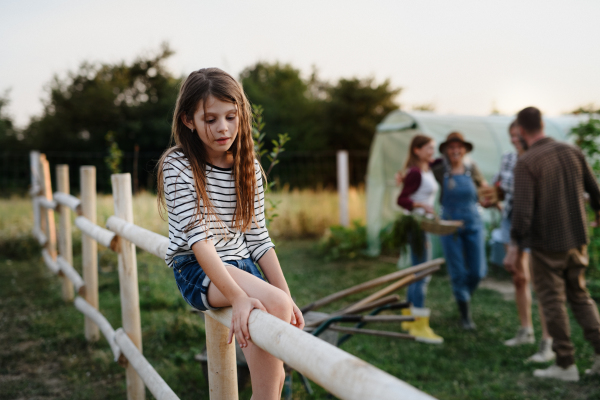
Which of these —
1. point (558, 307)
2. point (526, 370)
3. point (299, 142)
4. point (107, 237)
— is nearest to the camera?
point (107, 237)

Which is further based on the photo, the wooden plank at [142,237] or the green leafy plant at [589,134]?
the green leafy plant at [589,134]

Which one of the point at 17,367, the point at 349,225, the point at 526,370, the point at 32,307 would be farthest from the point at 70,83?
the point at 526,370

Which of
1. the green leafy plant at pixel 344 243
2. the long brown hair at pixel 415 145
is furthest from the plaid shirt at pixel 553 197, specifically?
the green leafy plant at pixel 344 243

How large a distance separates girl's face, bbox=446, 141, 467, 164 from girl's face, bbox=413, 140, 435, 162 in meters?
0.17

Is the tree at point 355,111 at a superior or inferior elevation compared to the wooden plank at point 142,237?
superior

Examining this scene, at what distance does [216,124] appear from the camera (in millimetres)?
1771

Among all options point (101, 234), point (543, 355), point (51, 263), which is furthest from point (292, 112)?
point (101, 234)

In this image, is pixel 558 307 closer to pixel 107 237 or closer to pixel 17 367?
pixel 107 237

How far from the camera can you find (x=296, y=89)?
1048 inches

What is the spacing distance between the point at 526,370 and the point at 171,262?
11.0 feet

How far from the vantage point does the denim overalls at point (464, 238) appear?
5.02 m

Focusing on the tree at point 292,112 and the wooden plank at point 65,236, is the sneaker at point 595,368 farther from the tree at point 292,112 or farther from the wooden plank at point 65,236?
the tree at point 292,112

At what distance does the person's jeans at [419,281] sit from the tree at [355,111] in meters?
18.0

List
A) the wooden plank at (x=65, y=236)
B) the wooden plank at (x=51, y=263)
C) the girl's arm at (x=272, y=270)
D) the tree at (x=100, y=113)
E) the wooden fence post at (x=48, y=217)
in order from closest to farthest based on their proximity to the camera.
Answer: the girl's arm at (x=272, y=270) → the wooden plank at (x=65, y=236) → the wooden plank at (x=51, y=263) → the wooden fence post at (x=48, y=217) → the tree at (x=100, y=113)
